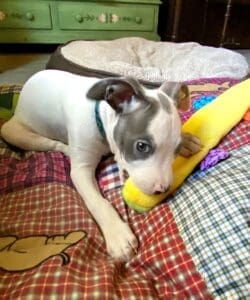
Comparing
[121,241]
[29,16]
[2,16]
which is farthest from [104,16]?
[121,241]

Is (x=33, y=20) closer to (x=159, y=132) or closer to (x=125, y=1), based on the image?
Result: (x=125, y=1)

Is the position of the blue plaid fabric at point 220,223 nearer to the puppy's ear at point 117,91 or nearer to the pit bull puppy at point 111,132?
the pit bull puppy at point 111,132

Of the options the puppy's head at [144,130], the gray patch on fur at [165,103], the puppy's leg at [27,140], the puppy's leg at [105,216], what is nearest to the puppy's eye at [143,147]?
the puppy's head at [144,130]

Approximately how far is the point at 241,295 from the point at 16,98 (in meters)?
1.33

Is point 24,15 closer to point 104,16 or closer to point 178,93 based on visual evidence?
point 104,16

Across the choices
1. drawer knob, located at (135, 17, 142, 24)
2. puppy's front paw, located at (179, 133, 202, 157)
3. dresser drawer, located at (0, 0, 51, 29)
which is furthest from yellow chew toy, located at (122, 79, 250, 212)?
dresser drawer, located at (0, 0, 51, 29)

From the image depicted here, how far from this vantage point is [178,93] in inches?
37.5

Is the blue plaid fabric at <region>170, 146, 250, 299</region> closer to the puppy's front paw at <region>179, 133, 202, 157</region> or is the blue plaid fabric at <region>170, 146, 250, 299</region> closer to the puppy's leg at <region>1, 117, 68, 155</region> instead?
the puppy's front paw at <region>179, 133, 202, 157</region>

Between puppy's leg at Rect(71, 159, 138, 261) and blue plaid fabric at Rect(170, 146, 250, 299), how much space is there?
5.5 inches

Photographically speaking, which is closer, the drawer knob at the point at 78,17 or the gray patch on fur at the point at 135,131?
the gray patch on fur at the point at 135,131

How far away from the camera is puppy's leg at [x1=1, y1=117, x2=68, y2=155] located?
1239 millimetres

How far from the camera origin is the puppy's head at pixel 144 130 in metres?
0.80

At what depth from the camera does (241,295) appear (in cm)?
63

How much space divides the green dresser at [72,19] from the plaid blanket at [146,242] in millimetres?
2044
